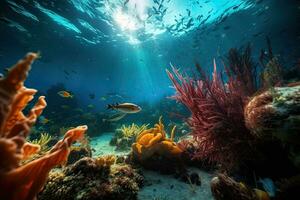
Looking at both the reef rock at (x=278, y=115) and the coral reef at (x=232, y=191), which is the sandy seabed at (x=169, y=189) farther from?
the reef rock at (x=278, y=115)

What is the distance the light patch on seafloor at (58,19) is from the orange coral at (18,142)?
17755 mm

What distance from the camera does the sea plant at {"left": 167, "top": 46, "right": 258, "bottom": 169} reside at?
4035mm

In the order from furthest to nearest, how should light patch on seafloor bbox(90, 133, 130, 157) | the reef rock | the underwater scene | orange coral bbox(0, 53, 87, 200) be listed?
light patch on seafloor bbox(90, 133, 130, 157), the reef rock, the underwater scene, orange coral bbox(0, 53, 87, 200)

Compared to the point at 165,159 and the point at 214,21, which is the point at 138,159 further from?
the point at 214,21

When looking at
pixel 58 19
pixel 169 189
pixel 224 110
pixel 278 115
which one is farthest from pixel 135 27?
pixel 278 115

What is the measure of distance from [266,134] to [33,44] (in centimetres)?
2834

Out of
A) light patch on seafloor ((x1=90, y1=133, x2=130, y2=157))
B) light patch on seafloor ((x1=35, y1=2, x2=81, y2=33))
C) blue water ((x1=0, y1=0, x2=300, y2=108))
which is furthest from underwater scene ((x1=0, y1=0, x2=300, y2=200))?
blue water ((x1=0, y1=0, x2=300, y2=108))

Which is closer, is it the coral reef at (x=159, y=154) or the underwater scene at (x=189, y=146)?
the underwater scene at (x=189, y=146)

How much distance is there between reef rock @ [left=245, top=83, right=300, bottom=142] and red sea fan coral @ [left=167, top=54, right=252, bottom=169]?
890 mm

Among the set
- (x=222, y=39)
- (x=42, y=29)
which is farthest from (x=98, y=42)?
(x=222, y=39)

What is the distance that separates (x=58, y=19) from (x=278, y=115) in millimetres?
20697

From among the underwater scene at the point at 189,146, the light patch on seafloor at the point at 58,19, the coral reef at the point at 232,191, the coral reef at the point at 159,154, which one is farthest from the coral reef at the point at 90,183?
→ the light patch on seafloor at the point at 58,19

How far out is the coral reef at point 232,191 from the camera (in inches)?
Answer: 115

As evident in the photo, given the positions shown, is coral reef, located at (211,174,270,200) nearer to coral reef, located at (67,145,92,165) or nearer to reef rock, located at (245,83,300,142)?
reef rock, located at (245,83,300,142)
